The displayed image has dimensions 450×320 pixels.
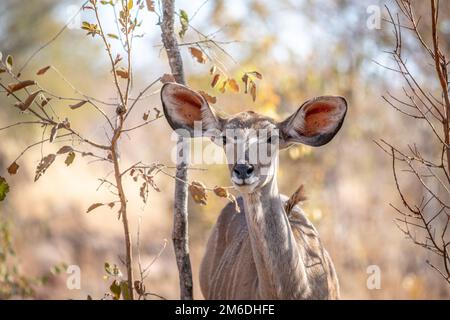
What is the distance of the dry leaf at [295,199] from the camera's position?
22.8 feet

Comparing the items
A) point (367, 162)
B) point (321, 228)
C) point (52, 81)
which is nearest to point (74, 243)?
point (321, 228)

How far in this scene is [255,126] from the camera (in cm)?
603

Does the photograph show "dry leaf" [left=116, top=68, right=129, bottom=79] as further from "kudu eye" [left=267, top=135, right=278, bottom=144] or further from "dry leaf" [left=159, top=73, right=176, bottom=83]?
"kudu eye" [left=267, top=135, right=278, bottom=144]

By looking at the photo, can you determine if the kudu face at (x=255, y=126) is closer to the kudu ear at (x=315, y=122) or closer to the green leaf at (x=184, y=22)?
the kudu ear at (x=315, y=122)

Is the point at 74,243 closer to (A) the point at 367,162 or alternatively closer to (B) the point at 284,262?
(A) the point at 367,162

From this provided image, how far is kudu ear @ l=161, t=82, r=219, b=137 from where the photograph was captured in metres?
5.96

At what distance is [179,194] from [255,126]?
779 mm

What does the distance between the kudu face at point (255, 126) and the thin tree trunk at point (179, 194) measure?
0.25 metres

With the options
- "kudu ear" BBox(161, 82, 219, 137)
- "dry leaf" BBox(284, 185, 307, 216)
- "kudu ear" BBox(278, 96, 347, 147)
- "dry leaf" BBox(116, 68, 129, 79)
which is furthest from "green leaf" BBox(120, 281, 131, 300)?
"dry leaf" BBox(284, 185, 307, 216)

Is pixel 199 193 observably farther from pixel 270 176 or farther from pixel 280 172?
pixel 280 172

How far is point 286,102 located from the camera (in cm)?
1546

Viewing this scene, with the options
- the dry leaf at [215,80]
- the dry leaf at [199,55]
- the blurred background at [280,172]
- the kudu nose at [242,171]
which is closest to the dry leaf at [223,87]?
the dry leaf at [215,80]

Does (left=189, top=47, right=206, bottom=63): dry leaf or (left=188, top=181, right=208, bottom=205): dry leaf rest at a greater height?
(left=189, top=47, right=206, bottom=63): dry leaf

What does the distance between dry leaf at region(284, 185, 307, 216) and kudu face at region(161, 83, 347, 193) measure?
0.89 meters
